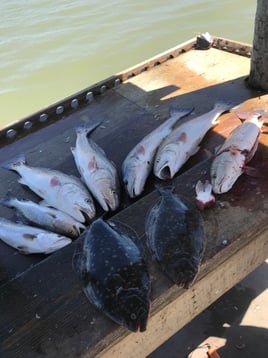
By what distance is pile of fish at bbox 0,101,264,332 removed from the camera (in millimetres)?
2969

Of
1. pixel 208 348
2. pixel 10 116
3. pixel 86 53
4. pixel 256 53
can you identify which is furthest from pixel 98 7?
pixel 208 348

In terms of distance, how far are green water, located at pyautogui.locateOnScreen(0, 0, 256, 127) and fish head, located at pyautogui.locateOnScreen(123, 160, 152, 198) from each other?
653 cm

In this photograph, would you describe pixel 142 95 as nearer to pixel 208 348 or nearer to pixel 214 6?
pixel 208 348

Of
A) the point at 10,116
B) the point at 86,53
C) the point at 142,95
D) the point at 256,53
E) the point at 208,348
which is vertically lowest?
the point at 208,348

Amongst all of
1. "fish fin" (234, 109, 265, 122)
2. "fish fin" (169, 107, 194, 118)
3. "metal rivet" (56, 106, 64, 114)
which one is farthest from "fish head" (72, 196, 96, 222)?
"metal rivet" (56, 106, 64, 114)

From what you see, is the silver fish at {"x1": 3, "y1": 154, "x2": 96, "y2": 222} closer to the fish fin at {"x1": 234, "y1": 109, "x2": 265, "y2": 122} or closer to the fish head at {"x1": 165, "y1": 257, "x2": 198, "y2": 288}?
the fish head at {"x1": 165, "y1": 257, "x2": 198, "y2": 288}

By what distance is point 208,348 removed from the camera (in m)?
4.67

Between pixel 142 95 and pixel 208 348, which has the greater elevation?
pixel 142 95

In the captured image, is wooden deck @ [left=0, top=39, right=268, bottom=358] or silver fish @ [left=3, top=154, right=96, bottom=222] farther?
silver fish @ [left=3, top=154, right=96, bottom=222]

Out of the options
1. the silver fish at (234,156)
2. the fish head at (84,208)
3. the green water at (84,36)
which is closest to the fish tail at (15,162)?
the fish head at (84,208)

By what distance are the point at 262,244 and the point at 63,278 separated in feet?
5.70

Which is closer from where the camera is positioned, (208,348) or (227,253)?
(227,253)

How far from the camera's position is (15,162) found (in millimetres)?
4656

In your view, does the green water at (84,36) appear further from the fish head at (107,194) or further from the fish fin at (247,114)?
the fish fin at (247,114)
